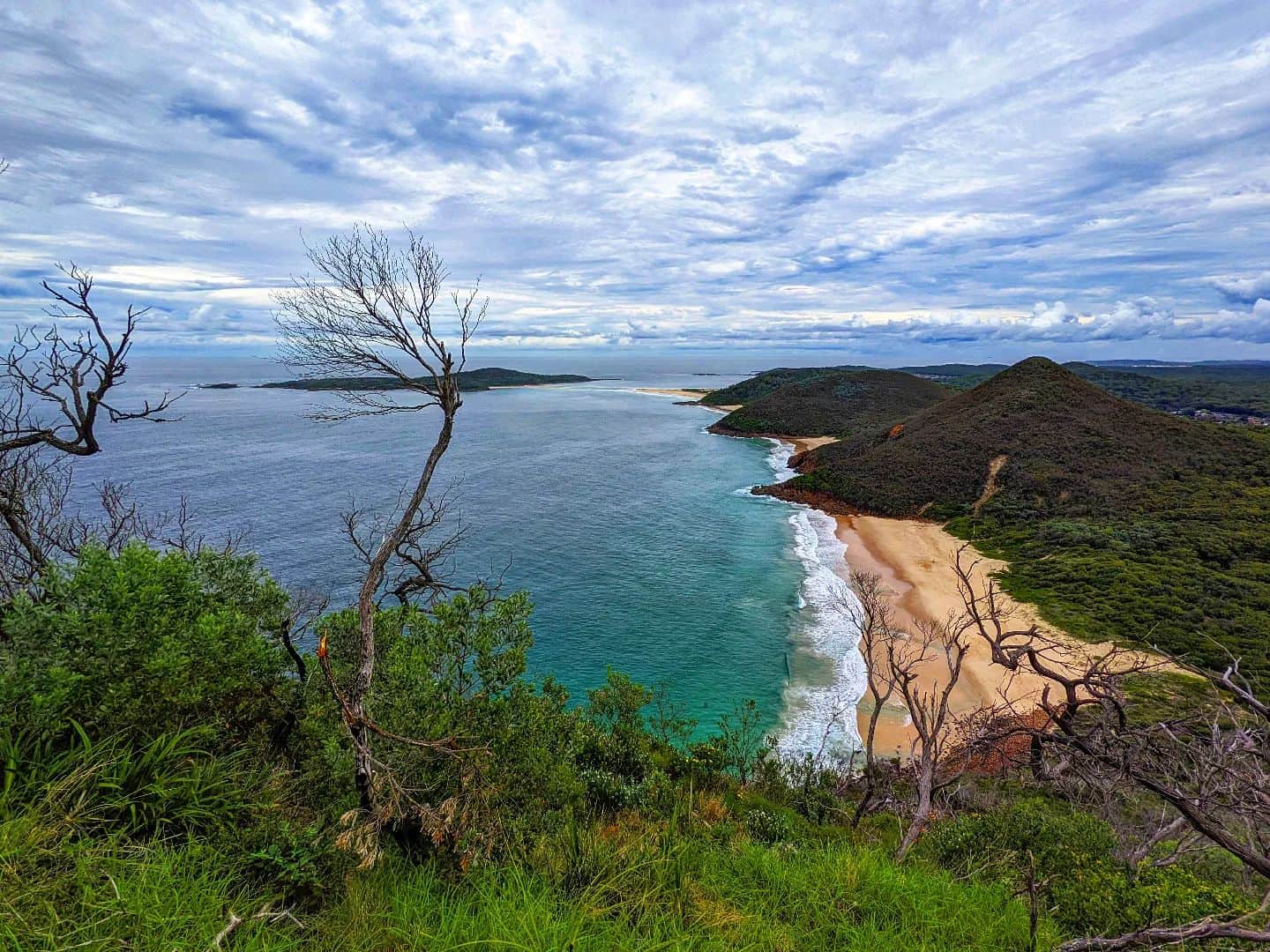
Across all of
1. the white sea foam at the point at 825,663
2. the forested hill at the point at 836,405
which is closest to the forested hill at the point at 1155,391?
the forested hill at the point at 836,405

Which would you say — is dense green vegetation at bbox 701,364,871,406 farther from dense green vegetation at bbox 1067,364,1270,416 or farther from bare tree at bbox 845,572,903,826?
bare tree at bbox 845,572,903,826

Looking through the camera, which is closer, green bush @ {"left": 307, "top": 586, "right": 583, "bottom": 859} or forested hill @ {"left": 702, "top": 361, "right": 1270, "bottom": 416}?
green bush @ {"left": 307, "top": 586, "right": 583, "bottom": 859}

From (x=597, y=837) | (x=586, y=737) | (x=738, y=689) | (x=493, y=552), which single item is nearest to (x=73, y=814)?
(x=597, y=837)

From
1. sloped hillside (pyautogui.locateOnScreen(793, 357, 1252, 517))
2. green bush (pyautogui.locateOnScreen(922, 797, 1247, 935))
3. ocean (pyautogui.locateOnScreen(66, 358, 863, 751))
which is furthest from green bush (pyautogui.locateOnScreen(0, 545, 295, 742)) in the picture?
sloped hillside (pyautogui.locateOnScreen(793, 357, 1252, 517))

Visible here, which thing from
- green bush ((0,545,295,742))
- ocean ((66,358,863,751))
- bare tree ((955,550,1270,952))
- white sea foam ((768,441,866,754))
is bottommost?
white sea foam ((768,441,866,754))

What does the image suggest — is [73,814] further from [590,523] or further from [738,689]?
[590,523]

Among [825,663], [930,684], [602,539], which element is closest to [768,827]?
[825,663]
